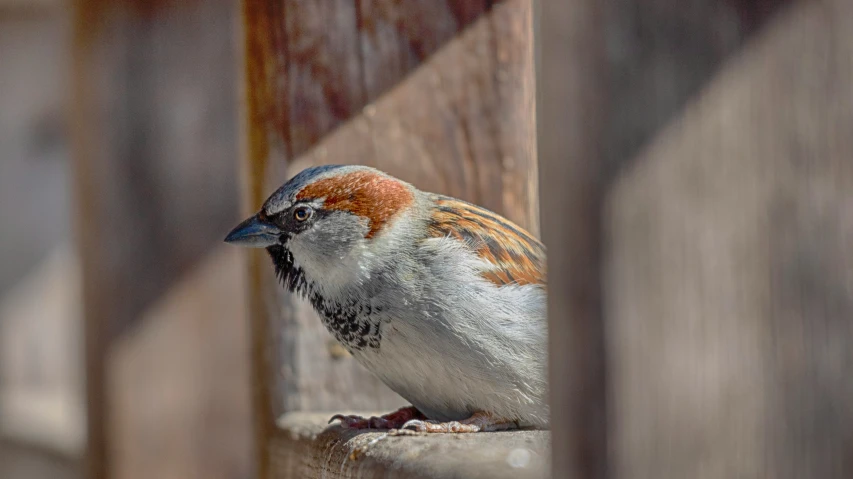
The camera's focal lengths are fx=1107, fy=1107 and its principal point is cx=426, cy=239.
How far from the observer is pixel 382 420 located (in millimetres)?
1886

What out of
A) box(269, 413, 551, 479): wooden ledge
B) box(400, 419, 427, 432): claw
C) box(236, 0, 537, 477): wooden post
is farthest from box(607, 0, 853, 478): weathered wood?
box(236, 0, 537, 477): wooden post

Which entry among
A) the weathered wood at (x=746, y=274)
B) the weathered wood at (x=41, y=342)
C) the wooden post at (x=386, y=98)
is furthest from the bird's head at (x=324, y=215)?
the weathered wood at (x=41, y=342)

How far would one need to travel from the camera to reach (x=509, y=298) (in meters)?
1.82

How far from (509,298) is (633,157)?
3.52ft

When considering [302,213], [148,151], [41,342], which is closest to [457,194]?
[302,213]

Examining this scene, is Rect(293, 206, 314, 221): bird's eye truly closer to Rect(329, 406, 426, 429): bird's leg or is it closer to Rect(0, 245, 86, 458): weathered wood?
Rect(329, 406, 426, 429): bird's leg

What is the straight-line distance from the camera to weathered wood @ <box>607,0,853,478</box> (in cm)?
70

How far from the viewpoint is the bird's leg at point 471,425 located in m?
1.73

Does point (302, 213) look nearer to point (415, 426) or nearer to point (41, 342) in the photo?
point (415, 426)

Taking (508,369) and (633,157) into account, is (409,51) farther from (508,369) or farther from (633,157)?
(633,157)

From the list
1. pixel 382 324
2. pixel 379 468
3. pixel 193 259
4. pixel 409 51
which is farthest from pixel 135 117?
pixel 379 468

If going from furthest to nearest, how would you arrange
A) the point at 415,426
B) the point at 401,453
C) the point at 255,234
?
the point at 255,234 → the point at 415,426 → the point at 401,453

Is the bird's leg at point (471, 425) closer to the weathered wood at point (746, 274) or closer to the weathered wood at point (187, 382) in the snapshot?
the weathered wood at point (746, 274)

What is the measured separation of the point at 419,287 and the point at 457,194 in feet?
1.36
